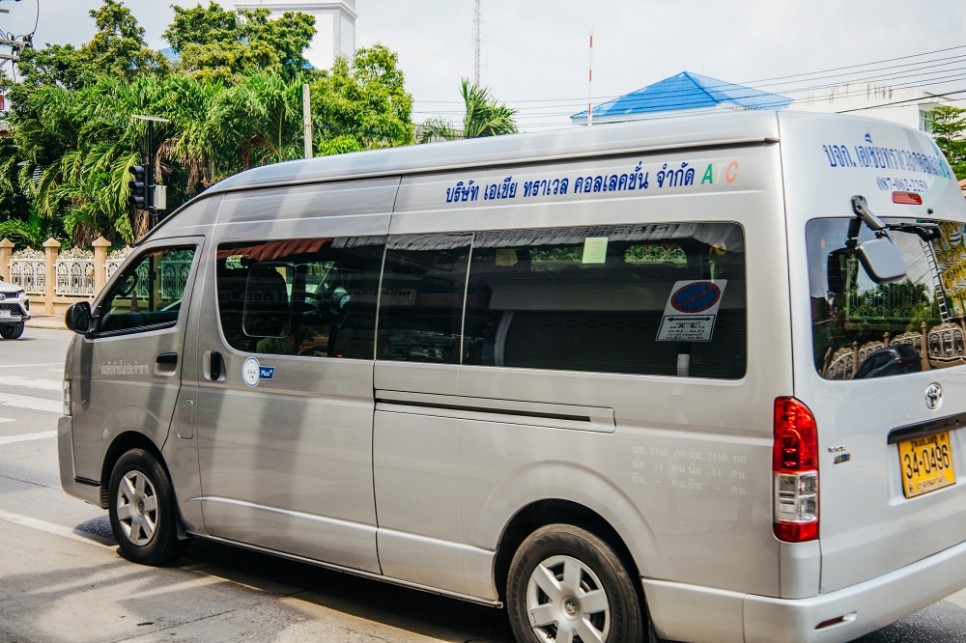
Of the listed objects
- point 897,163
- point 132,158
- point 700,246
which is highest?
point 132,158

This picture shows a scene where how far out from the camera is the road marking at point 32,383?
1468 centimetres

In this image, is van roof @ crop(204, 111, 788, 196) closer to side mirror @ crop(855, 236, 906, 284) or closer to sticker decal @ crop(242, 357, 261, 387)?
side mirror @ crop(855, 236, 906, 284)

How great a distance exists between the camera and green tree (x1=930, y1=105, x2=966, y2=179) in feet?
146

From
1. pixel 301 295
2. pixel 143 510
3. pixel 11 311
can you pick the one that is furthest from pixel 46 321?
pixel 301 295

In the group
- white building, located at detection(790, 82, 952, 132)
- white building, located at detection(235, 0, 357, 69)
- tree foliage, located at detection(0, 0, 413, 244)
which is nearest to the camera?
tree foliage, located at detection(0, 0, 413, 244)

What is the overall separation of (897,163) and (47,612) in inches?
181

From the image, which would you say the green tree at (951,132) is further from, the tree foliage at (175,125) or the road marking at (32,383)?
the road marking at (32,383)

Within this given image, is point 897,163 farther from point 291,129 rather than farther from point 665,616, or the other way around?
point 291,129

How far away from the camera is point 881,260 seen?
3.75 meters

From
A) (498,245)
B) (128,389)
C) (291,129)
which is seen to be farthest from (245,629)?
(291,129)

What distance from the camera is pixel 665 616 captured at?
385cm

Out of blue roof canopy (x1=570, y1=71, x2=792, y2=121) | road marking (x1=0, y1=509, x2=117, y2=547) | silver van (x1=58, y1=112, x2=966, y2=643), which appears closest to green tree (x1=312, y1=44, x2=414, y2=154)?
blue roof canopy (x1=570, y1=71, x2=792, y2=121)

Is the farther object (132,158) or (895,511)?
(132,158)

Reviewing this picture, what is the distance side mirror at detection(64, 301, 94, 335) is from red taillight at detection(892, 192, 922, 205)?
4.74 meters
